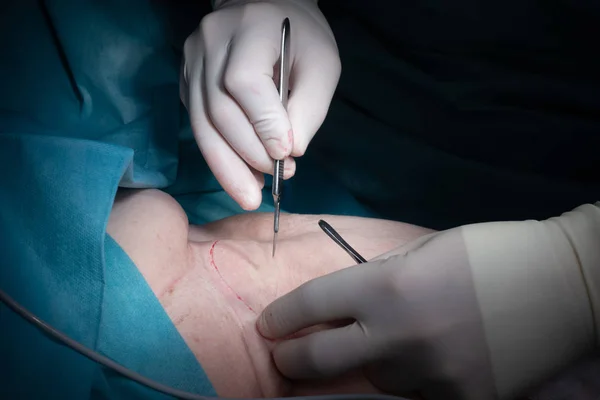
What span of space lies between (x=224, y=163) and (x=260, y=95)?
19 centimetres

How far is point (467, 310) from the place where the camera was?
0.99 meters

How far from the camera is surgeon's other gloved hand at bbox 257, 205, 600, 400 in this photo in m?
0.98

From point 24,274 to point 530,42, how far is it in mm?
1222

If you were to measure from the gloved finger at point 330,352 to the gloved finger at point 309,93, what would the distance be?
415mm

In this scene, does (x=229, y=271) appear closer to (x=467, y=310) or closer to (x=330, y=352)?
(x=330, y=352)

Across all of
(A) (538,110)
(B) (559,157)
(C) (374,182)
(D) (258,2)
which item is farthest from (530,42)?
(D) (258,2)

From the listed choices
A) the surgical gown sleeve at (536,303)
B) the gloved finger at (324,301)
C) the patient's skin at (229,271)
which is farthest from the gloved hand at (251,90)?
the surgical gown sleeve at (536,303)

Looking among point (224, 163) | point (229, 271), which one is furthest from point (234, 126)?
point (229, 271)

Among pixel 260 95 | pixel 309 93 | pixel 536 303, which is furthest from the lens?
pixel 309 93

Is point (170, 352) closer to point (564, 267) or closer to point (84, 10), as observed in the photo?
point (564, 267)

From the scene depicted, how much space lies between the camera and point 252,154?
1231 millimetres

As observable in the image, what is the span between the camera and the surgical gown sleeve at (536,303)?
3.17 ft

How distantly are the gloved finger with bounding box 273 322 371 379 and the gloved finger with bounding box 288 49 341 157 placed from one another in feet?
1.36

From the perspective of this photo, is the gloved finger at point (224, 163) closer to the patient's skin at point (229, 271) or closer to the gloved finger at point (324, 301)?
the patient's skin at point (229, 271)
